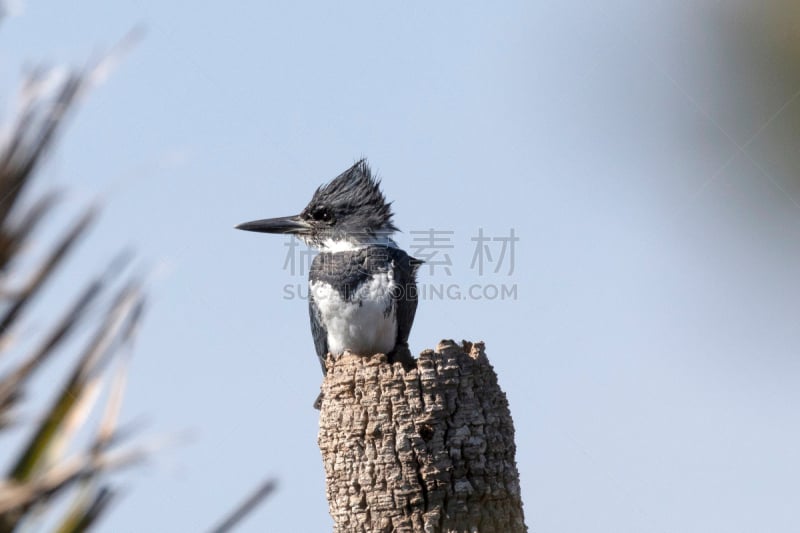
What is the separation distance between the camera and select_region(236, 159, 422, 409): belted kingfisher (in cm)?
545

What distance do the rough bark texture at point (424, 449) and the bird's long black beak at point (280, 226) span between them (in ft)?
8.59

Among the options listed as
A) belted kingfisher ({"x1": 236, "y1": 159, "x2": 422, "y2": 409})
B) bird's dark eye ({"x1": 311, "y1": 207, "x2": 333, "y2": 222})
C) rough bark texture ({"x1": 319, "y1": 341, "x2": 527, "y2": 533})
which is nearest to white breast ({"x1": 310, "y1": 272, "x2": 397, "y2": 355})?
belted kingfisher ({"x1": 236, "y1": 159, "x2": 422, "y2": 409})

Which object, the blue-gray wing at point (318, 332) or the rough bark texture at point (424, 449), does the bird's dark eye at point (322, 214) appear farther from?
the rough bark texture at point (424, 449)

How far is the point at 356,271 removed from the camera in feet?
18.5

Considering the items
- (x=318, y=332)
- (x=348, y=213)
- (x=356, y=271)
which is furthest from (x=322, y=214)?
(x=318, y=332)

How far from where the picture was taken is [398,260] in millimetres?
5719

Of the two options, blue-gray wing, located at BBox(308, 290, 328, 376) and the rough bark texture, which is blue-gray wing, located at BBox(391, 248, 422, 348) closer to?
blue-gray wing, located at BBox(308, 290, 328, 376)

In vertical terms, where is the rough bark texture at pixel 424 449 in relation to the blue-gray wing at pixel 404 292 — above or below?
below

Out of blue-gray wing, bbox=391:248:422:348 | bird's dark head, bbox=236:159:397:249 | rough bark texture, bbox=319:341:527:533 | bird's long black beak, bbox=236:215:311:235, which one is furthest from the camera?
bird's long black beak, bbox=236:215:311:235

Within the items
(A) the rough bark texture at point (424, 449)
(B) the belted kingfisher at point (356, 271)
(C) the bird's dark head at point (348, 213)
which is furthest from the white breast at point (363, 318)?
(A) the rough bark texture at point (424, 449)

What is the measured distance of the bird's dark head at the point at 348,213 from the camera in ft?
19.9

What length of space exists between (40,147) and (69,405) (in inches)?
14.7

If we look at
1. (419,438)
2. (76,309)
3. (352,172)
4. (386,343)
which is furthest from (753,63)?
(352,172)

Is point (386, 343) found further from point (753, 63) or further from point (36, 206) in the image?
point (36, 206)
